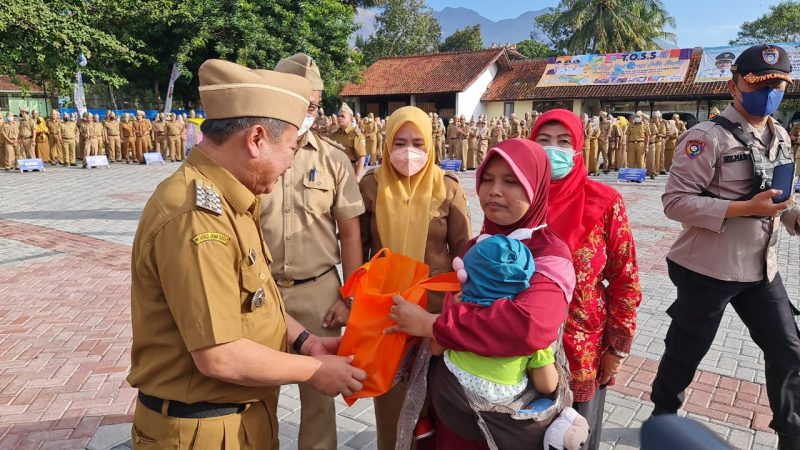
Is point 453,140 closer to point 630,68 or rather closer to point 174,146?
point 174,146

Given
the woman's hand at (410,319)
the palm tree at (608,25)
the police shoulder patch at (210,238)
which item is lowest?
the woman's hand at (410,319)

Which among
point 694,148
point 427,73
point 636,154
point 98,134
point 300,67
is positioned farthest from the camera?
point 427,73

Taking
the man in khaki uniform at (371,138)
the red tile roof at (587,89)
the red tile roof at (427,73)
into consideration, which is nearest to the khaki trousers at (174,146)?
the man in khaki uniform at (371,138)

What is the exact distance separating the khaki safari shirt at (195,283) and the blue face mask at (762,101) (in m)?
2.43

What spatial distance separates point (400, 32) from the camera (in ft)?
158

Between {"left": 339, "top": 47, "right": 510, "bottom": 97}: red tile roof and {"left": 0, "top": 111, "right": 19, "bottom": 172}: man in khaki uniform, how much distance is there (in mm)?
19037

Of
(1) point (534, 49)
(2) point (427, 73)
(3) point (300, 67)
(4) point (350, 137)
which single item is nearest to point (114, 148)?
(4) point (350, 137)

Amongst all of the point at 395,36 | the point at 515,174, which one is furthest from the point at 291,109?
the point at 395,36

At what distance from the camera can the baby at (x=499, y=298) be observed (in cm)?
169

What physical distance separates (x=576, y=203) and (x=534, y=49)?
51.1 meters

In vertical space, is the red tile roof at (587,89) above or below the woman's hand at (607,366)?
above

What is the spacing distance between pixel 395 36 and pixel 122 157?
3032 cm

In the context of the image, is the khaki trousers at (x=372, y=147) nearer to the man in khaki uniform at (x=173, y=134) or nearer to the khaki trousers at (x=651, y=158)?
the man in khaki uniform at (x=173, y=134)

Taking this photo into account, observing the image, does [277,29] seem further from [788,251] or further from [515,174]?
[515,174]
